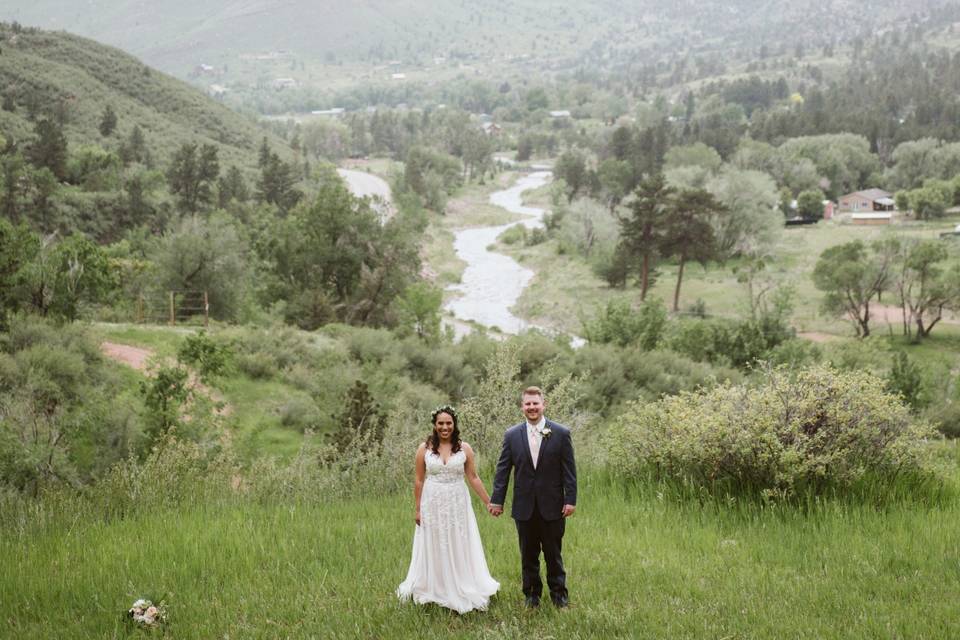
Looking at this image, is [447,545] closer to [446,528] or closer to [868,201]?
[446,528]

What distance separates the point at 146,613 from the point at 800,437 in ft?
21.4

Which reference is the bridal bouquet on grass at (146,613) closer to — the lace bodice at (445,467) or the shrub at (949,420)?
the lace bodice at (445,467)

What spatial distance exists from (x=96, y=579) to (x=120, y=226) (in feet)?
161

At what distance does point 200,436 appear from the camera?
1641 cm

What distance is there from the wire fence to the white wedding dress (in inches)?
1040

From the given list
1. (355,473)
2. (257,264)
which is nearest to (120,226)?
(257,264)

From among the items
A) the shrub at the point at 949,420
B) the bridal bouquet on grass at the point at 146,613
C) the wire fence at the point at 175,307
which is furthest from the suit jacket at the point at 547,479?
the wire fence at the point at 175,307

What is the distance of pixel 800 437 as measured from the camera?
9.27 metres

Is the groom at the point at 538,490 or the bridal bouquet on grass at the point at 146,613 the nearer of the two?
the bridal bouquet on grass at the point at 146,613

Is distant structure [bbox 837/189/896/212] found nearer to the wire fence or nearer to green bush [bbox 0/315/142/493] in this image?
the wire fence

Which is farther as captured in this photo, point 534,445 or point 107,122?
point 107,122

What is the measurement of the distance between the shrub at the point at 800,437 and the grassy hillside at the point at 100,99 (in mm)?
60861

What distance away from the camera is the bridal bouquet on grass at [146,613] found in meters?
6.54

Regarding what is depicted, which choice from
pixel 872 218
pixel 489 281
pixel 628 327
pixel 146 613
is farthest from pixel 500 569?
pixel 872 218
